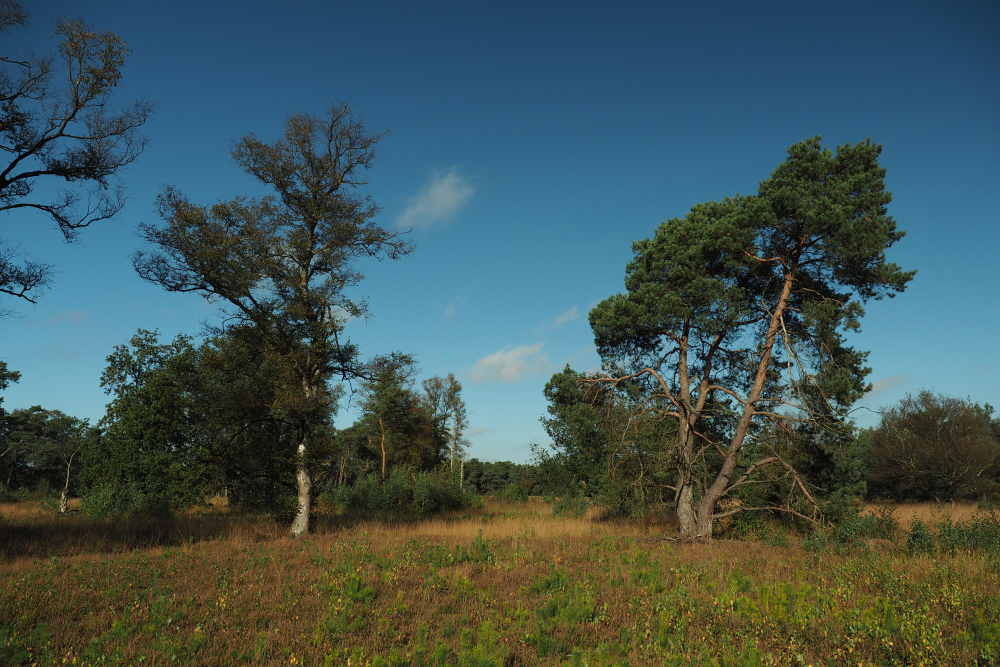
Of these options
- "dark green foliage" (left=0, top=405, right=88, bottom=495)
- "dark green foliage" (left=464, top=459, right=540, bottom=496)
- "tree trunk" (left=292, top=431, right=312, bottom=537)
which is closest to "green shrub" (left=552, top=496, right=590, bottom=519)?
"tree trunk" (left=292, top=431, right=312, bottom=537)

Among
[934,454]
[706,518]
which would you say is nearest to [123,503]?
[706,518]

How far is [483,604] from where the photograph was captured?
290 inches

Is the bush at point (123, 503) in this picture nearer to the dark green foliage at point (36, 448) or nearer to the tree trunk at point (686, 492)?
the tree trunk at point (686, 492)

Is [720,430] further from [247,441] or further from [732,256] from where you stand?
[247,441]

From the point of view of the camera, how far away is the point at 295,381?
1463 cm

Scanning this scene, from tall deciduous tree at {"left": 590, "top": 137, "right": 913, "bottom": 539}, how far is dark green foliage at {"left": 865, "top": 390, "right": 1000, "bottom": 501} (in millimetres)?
17910

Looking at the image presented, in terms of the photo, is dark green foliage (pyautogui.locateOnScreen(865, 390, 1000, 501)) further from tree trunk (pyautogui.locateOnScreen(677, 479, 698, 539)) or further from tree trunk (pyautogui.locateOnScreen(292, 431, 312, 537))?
tree trunk (pyautogui.locateOnScreen(292, 431, 312, 537))

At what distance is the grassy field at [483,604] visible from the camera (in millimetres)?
5328

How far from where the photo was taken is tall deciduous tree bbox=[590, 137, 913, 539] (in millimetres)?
13062

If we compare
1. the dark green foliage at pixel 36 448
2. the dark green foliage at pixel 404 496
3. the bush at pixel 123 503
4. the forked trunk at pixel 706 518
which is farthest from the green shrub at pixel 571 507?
the dark green foliage at pixel 36 448

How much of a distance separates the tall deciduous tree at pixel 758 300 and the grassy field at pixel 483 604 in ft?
11.8

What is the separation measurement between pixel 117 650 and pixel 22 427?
57619 millimetres

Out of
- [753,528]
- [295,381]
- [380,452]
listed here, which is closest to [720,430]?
[753,528]

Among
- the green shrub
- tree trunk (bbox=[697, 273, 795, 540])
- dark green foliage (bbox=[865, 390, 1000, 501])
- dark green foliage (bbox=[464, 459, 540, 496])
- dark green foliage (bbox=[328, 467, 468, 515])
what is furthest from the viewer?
dark green foliage (bbox=[464, 459, 540, 496])
